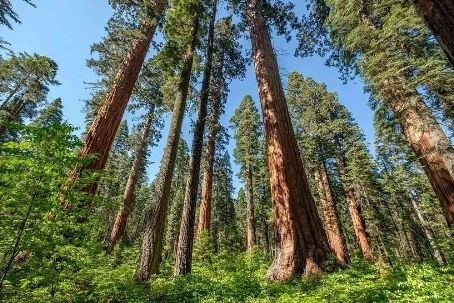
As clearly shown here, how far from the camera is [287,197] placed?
6.61 metres

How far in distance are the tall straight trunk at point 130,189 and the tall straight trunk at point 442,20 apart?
12.5 m

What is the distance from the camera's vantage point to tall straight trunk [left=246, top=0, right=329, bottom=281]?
6.14m

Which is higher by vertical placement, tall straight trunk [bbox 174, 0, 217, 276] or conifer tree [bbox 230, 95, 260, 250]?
conifer tree [bbox 230, 95, 260, 250]

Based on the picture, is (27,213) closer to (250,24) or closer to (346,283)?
(346,283)

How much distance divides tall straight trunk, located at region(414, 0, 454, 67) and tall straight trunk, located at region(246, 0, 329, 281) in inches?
171

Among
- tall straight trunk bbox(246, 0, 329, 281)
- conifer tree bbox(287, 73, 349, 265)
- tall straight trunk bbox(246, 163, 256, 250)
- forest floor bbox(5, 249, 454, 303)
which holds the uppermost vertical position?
conifer tree bbox(287, 73, 349, 265)

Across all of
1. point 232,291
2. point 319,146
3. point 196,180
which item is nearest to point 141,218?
point 319,146

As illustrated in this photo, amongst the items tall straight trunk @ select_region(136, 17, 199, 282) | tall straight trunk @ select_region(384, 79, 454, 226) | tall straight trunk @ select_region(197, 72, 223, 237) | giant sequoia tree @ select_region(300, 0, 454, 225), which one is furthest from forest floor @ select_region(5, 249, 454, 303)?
tall straight trunk @ select_region(197, 72, 223, 237)

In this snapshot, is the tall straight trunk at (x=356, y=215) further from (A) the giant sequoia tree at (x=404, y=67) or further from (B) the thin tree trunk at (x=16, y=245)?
(B) the thin tree trunk at (x=16, y=245)

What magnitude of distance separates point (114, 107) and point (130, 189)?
36.0ft

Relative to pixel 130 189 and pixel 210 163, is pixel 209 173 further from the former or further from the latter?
pixel 130 189

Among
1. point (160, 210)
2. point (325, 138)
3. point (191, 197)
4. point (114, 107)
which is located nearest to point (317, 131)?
point (325, 138)

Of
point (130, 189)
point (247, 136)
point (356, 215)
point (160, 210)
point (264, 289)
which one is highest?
point (247, 136)

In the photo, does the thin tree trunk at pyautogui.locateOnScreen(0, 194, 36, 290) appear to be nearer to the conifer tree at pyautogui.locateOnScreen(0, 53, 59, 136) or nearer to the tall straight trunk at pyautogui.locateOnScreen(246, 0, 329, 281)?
the tall straight trunk at pyautogui.locateOnScreen(246, 0, 329, 281)
